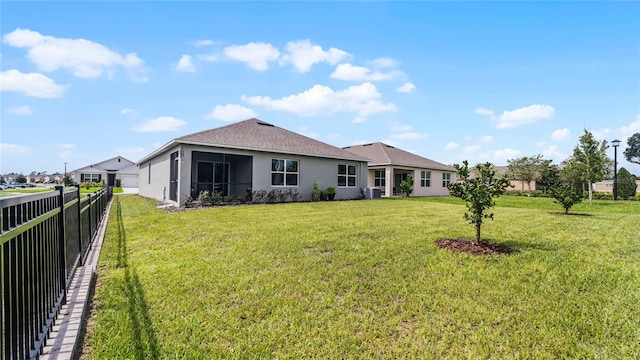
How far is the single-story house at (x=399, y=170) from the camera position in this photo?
25.0 metres

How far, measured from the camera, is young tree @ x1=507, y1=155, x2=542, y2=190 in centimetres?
4334

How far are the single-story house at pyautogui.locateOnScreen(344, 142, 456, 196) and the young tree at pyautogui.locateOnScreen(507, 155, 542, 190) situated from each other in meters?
19.8

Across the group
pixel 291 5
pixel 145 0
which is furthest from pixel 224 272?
pixel 291 5

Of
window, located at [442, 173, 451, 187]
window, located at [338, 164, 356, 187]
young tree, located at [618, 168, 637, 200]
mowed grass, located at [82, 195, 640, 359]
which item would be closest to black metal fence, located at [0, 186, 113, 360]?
mowed grass, located at [82, 195, 640, 359]

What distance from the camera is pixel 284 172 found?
58.1 ft

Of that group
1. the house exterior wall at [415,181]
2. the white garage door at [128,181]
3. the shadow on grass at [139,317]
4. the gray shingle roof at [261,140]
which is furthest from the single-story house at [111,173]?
the shadow on grass at [139,317]

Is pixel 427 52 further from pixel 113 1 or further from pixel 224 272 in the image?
pixel 224 272

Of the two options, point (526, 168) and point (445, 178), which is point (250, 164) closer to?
point (445, 178)

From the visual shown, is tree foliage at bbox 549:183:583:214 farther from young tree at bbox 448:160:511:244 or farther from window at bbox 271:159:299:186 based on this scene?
window at bbox 271:159:299:186

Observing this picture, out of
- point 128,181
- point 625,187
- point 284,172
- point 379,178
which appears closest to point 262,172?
point 284,172

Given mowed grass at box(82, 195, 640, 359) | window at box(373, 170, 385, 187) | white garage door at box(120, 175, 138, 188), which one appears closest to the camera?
mowed grass at box(82, 195, 640, 359)

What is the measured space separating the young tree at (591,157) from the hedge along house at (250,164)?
1353 cm

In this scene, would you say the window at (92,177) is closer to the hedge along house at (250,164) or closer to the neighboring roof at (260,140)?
the hedge along house at (250,164)

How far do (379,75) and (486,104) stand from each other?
7021 millimetres
